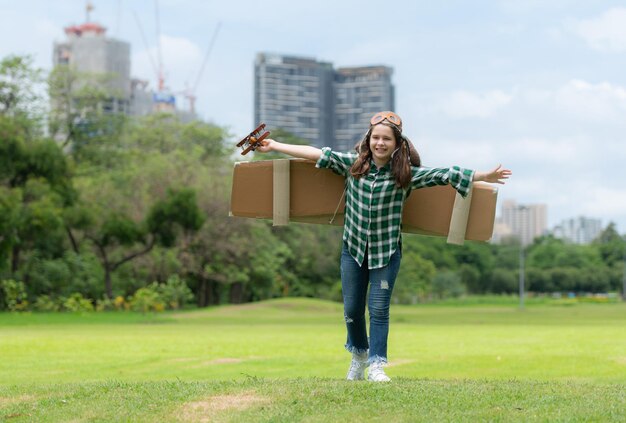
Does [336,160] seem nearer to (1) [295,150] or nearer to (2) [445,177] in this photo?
(1) [295,150]

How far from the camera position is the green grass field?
6.77m

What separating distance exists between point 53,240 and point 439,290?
45.3m

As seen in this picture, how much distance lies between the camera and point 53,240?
50.7 meters

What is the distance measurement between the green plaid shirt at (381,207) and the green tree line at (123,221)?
111 feet

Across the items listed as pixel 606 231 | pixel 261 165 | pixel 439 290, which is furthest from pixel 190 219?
pixel 606 231

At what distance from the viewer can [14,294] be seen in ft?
148

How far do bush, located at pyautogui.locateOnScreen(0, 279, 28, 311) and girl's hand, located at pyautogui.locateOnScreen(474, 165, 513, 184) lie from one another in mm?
38866

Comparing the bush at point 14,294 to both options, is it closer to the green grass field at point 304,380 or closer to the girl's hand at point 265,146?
the green grass field at point 304,380

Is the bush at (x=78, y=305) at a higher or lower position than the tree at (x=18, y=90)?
lower

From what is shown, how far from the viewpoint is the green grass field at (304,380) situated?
6.77m

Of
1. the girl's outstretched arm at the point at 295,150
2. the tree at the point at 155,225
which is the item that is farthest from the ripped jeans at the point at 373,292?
the tree at the point at 155,225

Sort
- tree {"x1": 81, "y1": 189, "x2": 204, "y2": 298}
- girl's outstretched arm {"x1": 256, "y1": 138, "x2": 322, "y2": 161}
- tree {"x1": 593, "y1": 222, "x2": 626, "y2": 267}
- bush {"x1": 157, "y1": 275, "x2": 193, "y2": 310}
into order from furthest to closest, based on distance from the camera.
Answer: tree {"x1": 593, "y1": 222, "x2": 626, "y2": 267}
bush {"x1": 157, "y1": 275, "x2": 193, "y2": 310}
tree {"x1": 81, "y1": 189, "x2": 204, "y2": 298}
girl's outstretched arm {"x1": 256, "y1": 138, "x2": 322, "y2": 161}

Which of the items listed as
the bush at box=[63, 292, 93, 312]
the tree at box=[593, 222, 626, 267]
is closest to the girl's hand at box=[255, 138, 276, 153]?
the bush at box=[63, 292, 93, 312]

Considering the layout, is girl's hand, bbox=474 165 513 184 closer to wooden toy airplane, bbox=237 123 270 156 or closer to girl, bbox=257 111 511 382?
girl, bbox=257 111 511 382
